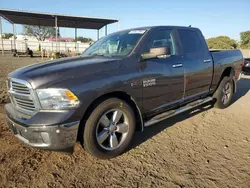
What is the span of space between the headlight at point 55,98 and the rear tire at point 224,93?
13.5ft

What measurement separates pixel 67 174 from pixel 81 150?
649 millimetres

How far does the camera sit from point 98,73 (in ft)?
9.80

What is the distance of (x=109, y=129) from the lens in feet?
10.5

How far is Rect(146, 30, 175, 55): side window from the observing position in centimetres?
384

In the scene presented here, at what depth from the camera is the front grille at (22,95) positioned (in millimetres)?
2754

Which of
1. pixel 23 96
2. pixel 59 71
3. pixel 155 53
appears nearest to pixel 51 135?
pixel 23 96

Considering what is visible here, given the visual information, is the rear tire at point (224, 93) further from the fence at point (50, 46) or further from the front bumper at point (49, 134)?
the fence at point (50, 46)

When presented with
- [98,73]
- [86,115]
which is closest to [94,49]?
[98,73]

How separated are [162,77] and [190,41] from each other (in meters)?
1.50

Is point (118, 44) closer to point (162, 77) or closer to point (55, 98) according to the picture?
point (162, 77)

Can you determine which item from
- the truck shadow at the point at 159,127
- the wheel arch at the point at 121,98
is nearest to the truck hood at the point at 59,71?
the wheel arch at the point at 121,98

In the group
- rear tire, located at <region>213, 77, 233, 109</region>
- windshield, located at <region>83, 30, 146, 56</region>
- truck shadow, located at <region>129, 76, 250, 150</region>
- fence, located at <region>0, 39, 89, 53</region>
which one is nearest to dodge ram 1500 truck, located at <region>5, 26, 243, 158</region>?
windshield, located at <region>83, 30, 146, 56</region>

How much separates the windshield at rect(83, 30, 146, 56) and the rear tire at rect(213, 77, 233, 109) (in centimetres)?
281

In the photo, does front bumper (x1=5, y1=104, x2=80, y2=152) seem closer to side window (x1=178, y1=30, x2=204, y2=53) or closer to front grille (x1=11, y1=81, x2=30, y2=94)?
front grille (x1=11, y1=81, x2=30, y2=94)
